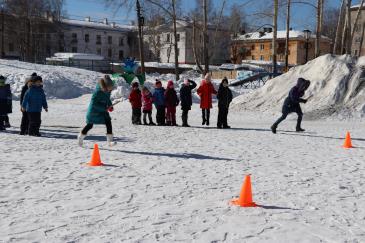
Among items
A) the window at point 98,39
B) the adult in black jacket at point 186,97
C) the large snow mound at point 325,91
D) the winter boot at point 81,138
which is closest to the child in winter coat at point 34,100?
the winter boot at point 81,138

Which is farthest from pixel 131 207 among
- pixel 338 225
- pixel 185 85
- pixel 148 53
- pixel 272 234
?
pixel 148 53

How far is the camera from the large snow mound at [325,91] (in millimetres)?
17828

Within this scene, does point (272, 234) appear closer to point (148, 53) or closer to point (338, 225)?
point (338, 225)

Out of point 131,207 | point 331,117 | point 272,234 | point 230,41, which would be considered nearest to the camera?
point 272,234

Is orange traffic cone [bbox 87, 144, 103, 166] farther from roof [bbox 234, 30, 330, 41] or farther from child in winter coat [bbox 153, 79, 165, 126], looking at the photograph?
roof [bbox 234, 30, 330, 41]

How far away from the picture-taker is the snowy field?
4543mm

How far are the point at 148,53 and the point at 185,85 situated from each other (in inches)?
2779

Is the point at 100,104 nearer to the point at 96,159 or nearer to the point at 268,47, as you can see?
the point at 96,159

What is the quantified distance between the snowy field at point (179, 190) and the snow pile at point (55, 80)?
51.6 ft

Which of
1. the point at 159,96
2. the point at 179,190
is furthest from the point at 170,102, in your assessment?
the point at 179,190

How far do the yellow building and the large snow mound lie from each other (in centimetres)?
5858

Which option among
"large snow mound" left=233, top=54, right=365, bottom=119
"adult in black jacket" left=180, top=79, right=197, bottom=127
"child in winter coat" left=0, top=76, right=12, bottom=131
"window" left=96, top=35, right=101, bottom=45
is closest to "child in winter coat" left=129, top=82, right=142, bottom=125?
"adult in black jacket" left=180, top=79, right=197, bottom=127

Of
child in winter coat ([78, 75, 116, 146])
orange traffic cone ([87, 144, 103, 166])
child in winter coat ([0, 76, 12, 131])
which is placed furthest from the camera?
child in winter coat ([0, 76, 12, 131])

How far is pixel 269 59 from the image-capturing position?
271 feet
